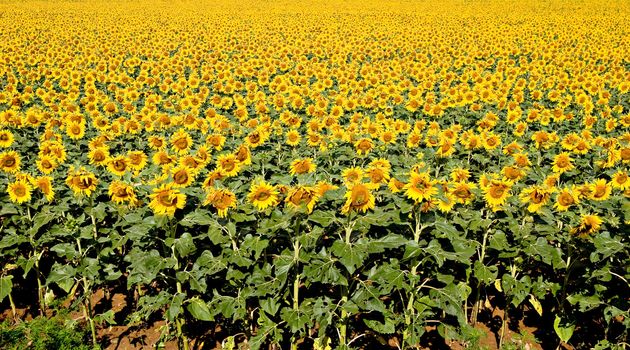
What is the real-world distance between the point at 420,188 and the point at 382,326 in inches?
53.3

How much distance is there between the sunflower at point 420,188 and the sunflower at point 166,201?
2.02m

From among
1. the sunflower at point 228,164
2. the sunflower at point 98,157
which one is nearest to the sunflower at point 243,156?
the sunflower at point 228,164

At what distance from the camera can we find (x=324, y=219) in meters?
3.76

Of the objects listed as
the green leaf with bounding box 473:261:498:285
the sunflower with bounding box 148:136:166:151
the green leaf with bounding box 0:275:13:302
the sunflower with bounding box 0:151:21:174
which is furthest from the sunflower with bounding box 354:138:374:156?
the green leaf with bounding box 0:275:13:302

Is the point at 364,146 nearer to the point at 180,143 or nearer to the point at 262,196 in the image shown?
the point at 180,143

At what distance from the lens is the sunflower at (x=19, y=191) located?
186 inches

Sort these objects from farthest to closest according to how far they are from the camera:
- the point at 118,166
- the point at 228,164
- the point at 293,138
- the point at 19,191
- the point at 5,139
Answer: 1. the point at 293,138
2. the point at 5,139
3. the point at 118,166
4. the point at 228,164
5. the point at 19,191

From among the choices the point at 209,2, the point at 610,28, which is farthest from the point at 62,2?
the point at 610,28

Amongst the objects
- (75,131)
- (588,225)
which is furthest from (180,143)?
(588,225)

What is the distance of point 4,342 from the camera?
5.10m

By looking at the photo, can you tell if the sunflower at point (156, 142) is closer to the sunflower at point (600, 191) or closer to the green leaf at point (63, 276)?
the green leaf at point (63, 276)

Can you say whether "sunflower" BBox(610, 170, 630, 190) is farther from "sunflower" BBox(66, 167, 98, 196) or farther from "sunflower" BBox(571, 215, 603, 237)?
"sunflower" BBox(66, 167, 98, 196)

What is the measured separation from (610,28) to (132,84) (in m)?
25.5

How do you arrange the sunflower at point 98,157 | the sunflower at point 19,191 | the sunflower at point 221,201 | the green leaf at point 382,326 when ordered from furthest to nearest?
1. the sunflower at point 98,157
2. the sunflower at point 19,191
3. the green leaf at point 382,326
4. the sunflower at point 221,201
